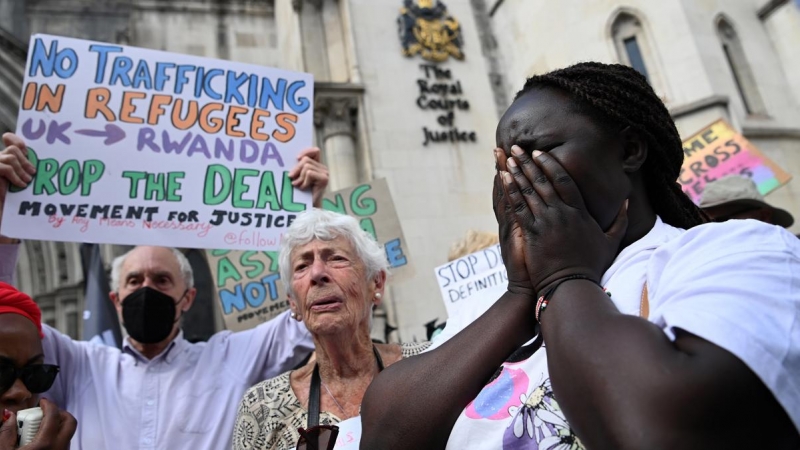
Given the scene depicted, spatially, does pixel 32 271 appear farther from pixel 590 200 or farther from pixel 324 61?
pixel 590 200

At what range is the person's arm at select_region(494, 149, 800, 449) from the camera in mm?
723

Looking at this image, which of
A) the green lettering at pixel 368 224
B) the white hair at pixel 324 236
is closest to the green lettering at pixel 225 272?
the green lettering at pixel 368 224

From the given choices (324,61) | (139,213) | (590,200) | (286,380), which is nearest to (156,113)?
(139,213)

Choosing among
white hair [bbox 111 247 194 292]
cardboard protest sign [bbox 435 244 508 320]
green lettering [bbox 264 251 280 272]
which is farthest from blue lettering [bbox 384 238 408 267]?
white hair [bbox 111 247 194 292]

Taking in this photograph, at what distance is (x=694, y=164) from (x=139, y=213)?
5340 millimetres

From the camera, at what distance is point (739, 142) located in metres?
5.89

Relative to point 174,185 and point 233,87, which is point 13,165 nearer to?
point 174,185

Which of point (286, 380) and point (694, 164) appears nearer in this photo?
point (286, 380)

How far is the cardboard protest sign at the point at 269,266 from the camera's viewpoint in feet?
13.2

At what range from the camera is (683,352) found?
76 centimetres

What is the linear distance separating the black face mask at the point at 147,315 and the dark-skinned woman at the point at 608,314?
1.71 meters

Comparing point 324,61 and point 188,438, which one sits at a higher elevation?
point 324,61

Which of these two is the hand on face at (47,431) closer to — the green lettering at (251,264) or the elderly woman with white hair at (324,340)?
the elderly woman with white hair at (324,340)

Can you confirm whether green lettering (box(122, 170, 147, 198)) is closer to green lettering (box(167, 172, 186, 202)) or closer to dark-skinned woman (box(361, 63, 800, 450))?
green lettering (box(167, 172, 186, 202))
